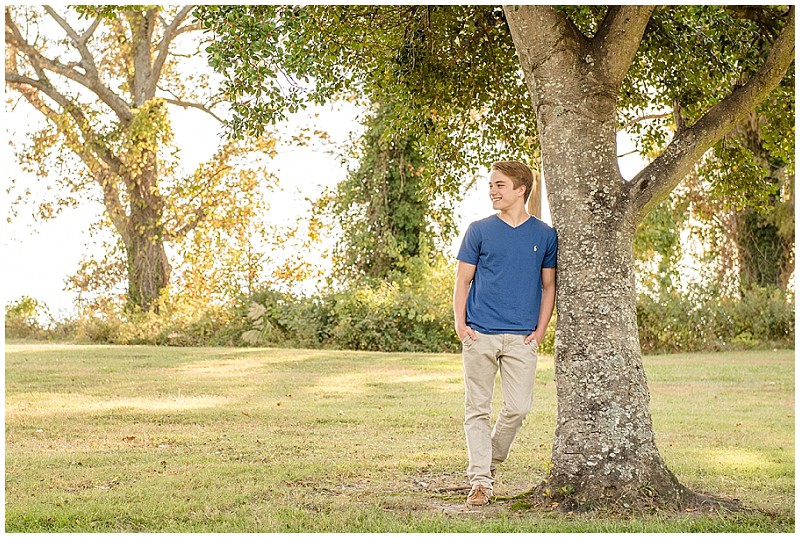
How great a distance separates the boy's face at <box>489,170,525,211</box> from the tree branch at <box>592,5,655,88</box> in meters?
0.89

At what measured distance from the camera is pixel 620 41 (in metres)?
5.42

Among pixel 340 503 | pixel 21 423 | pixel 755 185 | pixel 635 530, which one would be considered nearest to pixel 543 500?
pixel 635 530

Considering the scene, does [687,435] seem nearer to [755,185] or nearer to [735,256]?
[755,185]

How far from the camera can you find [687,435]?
771 cm

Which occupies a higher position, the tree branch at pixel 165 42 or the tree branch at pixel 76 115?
the tree branch at pixel 165 42

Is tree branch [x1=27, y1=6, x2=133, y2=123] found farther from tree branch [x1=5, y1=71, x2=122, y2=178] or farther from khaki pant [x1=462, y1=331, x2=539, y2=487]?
khaki pant [x1=462, y1=331, x2=539, y2=487]

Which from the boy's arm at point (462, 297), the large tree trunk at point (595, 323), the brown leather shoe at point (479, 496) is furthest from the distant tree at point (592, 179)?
the boy's arm at point (462, 297)

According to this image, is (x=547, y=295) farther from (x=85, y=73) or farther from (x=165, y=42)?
(x=85, y=73)

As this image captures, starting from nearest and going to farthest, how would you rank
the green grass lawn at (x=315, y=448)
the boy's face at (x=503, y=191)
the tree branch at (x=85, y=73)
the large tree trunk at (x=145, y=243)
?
1. the green grass lawn at (x=315, y=448)
2. the boy's face at (x=503, y=191)
3. the large tree trunk at (x=145, y=243)
4. the tree branch at (x=85, y=73)

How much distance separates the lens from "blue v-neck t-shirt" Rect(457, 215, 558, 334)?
16.9ft

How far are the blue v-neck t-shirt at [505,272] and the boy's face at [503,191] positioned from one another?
10cm

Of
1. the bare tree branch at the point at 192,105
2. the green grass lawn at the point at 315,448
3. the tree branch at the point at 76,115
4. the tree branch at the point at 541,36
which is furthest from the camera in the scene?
the bare tree branch at the point at 192,105

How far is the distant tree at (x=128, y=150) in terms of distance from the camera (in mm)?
19484

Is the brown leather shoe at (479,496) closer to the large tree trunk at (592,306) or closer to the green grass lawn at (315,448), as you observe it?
the green grass lawn at (315,448)
